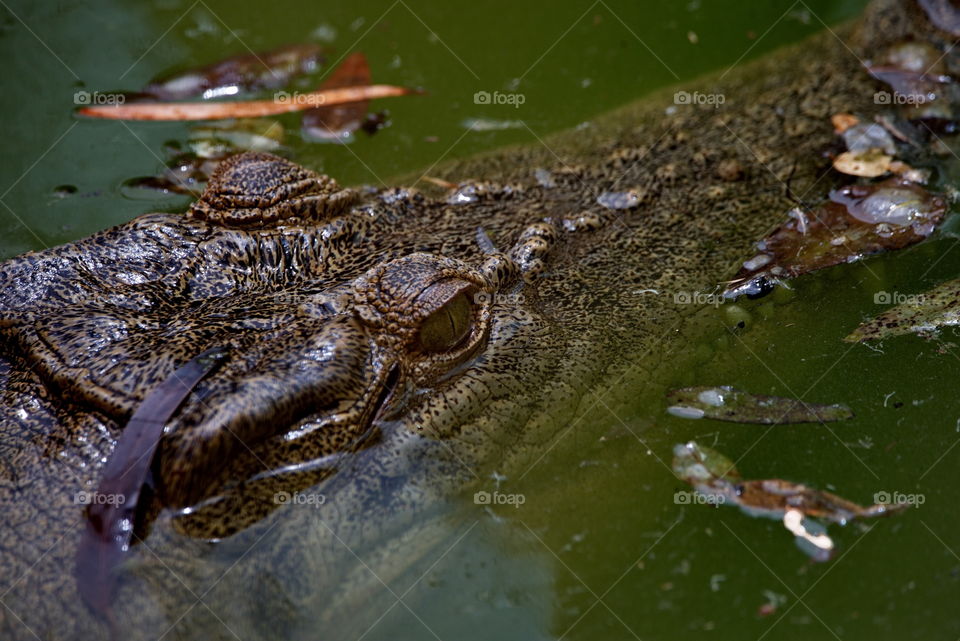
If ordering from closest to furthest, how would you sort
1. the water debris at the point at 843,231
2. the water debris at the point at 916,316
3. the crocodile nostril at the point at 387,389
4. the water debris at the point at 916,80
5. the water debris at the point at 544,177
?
the crocodile nostril at the point at 387,389 < the water debris at the point at 916,316 < the water debris at the point at 843,231 < the water debris at the point at 544,177 < the water debris at the point at 916,80

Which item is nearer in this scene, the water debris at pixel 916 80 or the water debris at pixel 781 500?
the water debris at pixel 781 500

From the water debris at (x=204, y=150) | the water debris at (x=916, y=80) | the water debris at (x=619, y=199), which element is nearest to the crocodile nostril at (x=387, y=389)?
the water debris at (x=619, y=199)

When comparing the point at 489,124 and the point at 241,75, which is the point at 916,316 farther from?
the point at 241,75

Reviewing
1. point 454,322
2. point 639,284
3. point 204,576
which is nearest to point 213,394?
point 204,576

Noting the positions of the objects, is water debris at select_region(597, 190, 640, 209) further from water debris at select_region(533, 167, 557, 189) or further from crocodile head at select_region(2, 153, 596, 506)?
crocodile head at select_region(2, 153, 596, 506)

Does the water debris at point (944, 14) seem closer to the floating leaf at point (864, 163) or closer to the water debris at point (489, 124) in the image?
the floating leaf at point (864, 163)

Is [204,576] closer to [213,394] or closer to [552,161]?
[213,394]

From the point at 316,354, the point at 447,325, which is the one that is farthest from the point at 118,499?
the point at 447,325
